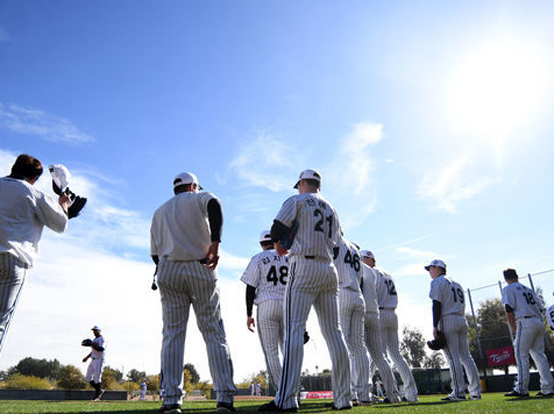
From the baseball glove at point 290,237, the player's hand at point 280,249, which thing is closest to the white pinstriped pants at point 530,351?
the player's hand at point 280,249

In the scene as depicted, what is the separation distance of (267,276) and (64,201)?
10.5 feet

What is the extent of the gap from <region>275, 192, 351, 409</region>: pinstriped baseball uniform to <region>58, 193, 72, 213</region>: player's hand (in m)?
2.28

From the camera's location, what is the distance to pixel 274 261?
20.9ft

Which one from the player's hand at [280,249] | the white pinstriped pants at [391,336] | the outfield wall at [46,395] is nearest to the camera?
the player's hand at [280,249]

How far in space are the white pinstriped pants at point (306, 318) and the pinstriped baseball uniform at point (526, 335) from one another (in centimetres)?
575

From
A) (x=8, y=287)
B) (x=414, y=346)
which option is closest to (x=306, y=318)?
(x=8, y=287)

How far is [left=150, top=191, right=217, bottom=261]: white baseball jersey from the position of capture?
3.96 metres

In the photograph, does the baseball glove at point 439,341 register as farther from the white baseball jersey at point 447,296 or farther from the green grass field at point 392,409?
the green grass field at point 392,409

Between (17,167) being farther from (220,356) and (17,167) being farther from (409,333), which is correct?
A: (409,333)

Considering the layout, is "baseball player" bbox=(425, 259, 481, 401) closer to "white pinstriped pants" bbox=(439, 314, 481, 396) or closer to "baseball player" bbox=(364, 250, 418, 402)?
"white pinstriped pants" bbox=(439, 314, 481, 396)

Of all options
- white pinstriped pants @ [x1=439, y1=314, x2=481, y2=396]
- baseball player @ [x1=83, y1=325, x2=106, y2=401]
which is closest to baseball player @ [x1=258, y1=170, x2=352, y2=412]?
white pinstriped pants @ [x1=439, y1=314, x2=481, y2=396]

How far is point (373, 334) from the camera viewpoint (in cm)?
715

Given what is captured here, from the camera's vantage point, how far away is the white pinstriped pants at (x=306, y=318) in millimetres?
4094

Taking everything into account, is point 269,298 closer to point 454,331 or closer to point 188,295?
point 188,295
